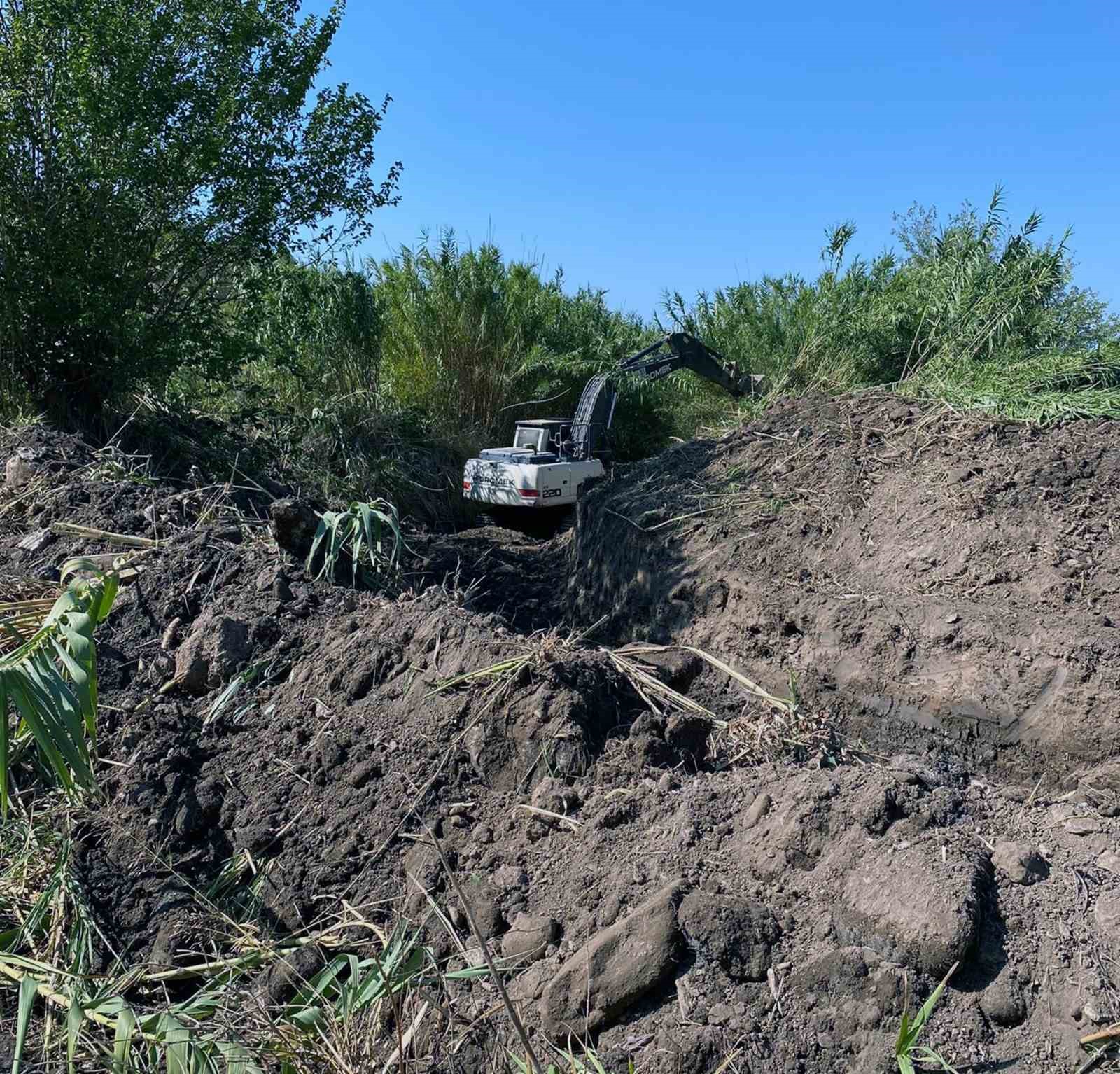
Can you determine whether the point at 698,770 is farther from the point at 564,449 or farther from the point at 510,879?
the point at 564,449

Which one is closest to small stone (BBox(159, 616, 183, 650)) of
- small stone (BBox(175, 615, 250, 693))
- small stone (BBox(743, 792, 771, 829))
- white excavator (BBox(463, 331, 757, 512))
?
small stone (BBox(175, 615, 250, 693))

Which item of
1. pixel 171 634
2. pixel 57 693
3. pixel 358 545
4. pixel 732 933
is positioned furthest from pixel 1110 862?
pixel 171 634

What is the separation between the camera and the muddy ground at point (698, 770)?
2.67 metres

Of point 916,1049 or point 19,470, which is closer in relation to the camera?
point 916,1049

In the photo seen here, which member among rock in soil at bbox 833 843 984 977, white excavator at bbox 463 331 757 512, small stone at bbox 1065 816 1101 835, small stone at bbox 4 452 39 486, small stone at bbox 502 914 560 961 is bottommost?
small stone at bbox 502 914 560 961

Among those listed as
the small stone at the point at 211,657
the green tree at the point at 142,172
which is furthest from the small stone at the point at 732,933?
the green tree at the point at 142,172

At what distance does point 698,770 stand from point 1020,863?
3.80ft

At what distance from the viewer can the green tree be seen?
8.89 meters

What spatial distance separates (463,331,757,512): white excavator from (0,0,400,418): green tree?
10.2 feet

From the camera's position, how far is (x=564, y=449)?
39.3ft

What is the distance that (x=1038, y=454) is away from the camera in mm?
6504

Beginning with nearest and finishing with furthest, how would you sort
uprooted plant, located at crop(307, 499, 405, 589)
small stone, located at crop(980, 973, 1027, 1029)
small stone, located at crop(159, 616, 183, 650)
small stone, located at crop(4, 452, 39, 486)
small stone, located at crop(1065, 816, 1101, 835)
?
small stone, located at crop(980, 973, 1027, 1029) → small stone, located at crop(1065, 816, 1101, 835) → small stone, located at crop(159, 616, 183, 650) → uprooted plant, located at crop(307, 499, 405, 589) → small stone, located at crop(4, 452, 39, 486)

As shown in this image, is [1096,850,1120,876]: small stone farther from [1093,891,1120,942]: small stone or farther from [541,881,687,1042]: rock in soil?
[541,881,687,1042]: rock in soil

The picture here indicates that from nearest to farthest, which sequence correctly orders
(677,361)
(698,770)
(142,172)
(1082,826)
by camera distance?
1. (1082,826)
2. (698,770)
3. (142,172)
4. (677,361)
